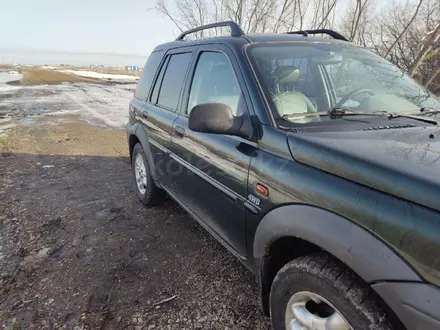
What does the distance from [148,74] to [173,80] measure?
2.91ft

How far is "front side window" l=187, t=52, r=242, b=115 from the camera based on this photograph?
242 cm

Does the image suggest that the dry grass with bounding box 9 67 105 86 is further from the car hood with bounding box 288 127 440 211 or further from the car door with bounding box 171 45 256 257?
the car hood with bounding box 288 127 440 211

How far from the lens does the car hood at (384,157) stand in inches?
51.5

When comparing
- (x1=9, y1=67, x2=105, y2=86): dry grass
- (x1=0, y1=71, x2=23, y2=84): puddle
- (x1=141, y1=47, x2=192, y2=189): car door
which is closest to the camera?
(x1=141, y1=47, x2=192, y2=189): car door

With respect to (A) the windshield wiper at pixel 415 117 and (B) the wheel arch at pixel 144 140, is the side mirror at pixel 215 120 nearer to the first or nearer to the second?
(A) the windshield wiper at pixel 415 117

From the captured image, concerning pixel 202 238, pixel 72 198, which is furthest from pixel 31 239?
pixel 202 238

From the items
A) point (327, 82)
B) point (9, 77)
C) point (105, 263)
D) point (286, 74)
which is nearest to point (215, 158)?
point (286, 74)

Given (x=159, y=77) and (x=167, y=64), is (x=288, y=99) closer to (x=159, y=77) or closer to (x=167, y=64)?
(x=167, y=64)

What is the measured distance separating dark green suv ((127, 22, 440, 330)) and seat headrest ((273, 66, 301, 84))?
1 centimetres

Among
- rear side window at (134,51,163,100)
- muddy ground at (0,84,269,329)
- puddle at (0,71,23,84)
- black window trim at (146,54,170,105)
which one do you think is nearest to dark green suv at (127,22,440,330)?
black window trim at (146,54,170,105)

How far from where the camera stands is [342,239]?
57.5 inches

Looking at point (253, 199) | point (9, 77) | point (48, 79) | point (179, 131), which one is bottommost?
point (9, 77)

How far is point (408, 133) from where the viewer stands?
1.84 metres

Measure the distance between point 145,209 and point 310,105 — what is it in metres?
2.74
